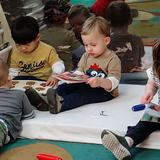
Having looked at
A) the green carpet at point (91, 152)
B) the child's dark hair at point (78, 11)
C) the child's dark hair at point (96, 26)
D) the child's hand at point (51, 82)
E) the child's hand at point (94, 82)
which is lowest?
the green carpet at point (91, 152)

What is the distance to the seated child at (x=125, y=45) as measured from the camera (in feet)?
7.31

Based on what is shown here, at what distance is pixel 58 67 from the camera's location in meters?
2.04

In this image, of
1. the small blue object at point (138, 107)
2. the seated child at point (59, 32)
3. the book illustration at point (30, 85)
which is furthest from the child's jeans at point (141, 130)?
the seated child at point (59, 32)

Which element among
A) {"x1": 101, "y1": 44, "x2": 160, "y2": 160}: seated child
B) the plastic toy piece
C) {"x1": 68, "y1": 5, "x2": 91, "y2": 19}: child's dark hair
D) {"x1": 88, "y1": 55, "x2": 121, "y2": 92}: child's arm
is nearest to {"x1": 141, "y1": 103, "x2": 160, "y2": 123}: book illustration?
{"x1": 101, "y1": 44, "x2": 160, "y2": 160}: seated child

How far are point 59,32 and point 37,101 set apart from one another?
2.32 feet

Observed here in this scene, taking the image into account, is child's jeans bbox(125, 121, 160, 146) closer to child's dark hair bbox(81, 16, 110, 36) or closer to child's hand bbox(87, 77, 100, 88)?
child's hand bbox(87, 77, 100, 88)

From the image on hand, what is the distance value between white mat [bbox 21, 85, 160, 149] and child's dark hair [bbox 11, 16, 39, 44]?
45 centimetres

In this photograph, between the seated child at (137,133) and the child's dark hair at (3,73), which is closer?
the seated child at (137,133)

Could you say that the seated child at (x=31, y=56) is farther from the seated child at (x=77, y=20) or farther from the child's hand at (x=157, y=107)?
the child's hand at (x=157, y=107)

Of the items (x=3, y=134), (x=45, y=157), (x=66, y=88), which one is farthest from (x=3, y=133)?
(x=66, y=88)

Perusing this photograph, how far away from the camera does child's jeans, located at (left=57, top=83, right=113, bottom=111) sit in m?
1.79

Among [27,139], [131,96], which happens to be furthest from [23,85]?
[131,96]

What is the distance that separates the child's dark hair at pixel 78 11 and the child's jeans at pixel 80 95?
2.01ft

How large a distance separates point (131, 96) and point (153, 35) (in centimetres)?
67
